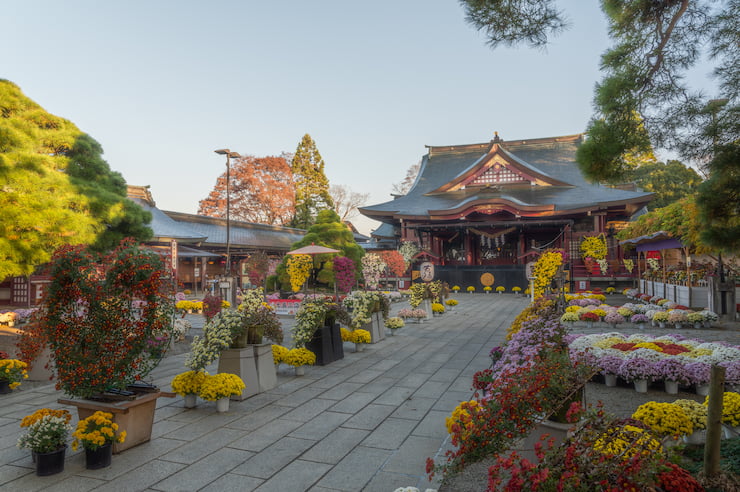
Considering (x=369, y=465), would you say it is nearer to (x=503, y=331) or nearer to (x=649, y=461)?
(x=649, y=461)

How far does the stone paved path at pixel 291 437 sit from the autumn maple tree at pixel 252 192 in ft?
123

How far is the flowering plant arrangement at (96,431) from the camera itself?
4004 millimetres

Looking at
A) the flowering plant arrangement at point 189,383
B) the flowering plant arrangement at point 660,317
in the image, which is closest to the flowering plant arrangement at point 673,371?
the flowering plant arrangement at point 189,383

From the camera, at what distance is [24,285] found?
731 inches

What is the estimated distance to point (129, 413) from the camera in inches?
179

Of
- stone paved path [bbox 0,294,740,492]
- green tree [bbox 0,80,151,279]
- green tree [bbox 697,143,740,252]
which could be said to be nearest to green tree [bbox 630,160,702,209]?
green tree [bbox 697,143,740,252]

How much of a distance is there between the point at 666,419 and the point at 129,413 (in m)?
5.37

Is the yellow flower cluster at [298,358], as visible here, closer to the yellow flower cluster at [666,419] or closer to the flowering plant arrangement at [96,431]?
the flowering plant arrangement at [96,431]

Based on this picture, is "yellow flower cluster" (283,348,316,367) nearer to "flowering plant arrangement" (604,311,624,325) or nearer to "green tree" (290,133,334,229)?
"flowering plant arrangement" (604,311,624,325)

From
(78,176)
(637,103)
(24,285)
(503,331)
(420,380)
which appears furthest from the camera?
(24,285)

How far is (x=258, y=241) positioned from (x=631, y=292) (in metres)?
24.8

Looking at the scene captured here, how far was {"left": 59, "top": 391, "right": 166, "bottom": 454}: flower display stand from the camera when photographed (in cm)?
440

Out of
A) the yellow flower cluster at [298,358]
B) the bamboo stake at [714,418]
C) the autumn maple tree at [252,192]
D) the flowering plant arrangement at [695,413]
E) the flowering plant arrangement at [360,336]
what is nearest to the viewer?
the bamboo stake at [714,418]

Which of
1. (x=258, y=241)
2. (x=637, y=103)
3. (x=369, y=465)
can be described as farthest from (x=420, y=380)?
(x=258, y=241)
